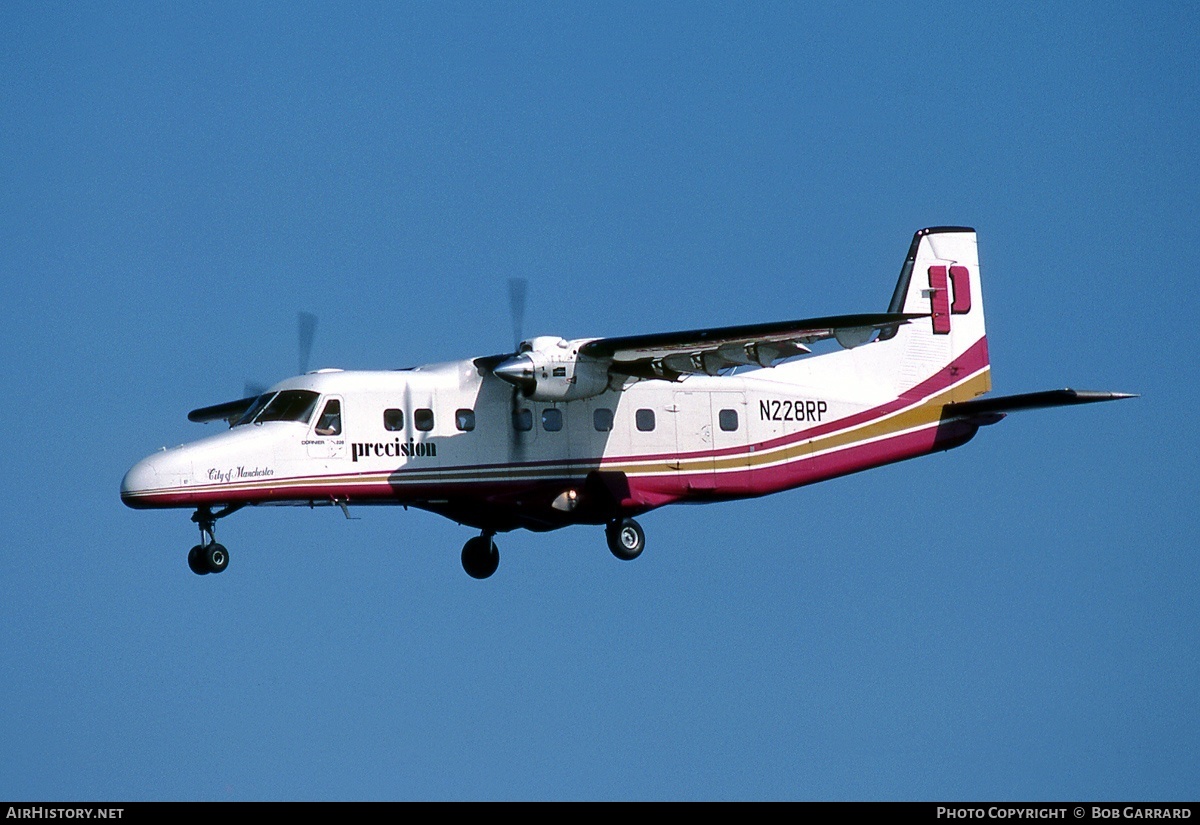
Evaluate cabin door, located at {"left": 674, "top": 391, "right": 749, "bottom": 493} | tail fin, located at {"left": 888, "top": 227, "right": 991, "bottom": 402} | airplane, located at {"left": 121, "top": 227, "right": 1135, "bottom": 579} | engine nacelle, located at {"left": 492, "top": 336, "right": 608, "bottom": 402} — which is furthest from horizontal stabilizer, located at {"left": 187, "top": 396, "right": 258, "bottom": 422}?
tail fin, located at {"left": 888, "top": 227, "right": 991, "bottom": 402}

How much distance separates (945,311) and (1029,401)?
3.01m

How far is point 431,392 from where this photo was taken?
22141 millimetres

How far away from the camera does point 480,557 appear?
2364 centimetres

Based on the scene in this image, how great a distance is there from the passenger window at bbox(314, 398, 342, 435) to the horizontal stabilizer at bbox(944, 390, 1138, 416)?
916 cm

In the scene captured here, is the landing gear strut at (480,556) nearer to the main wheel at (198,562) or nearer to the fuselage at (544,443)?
the fuselage at (544,443)

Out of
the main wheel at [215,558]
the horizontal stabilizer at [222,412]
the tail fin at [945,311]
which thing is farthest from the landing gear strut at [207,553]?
the tail fin at [945,311]

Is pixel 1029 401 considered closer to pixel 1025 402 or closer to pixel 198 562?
pixel 1025 402

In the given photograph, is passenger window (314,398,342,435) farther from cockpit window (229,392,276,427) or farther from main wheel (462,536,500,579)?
main wheel (462,536,500,579)

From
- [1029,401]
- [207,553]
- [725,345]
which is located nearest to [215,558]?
[207,553]

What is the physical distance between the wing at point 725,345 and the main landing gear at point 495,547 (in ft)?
6.67

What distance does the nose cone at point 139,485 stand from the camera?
20422mm
